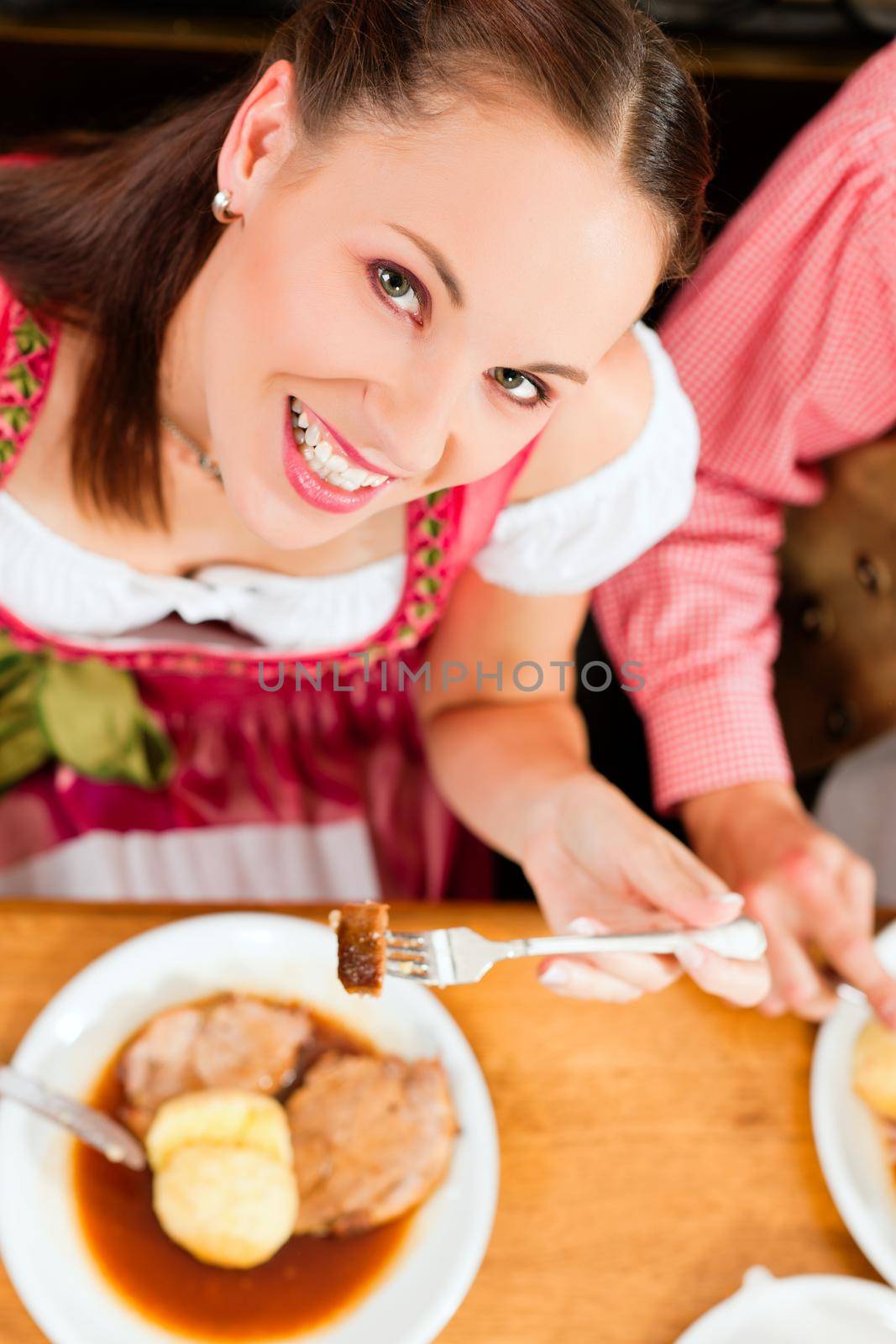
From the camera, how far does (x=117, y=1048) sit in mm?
935

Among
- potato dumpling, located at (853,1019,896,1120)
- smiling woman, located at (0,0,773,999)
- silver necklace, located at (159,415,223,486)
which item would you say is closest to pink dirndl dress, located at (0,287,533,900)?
smiling woman, located at (0,0,773,999)

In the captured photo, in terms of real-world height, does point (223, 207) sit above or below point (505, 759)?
above

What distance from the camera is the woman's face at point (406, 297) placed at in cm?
67

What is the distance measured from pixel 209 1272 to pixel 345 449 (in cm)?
67

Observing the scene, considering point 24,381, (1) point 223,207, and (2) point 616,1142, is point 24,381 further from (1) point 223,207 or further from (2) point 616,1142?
(2) point 616,1142

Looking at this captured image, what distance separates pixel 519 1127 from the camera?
96 cm

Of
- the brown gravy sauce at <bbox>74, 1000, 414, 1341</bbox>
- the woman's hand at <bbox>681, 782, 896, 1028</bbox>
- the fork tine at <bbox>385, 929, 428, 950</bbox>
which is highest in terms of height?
Result: the fork tine at <bbox>385, 929, 428, 950</bbox>

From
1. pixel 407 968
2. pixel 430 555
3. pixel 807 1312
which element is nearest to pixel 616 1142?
pixel 807 1312

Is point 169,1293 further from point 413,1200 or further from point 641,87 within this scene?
point 641,87

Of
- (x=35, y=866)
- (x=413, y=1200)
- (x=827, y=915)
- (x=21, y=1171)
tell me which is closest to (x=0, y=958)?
(x=21, y=1171)

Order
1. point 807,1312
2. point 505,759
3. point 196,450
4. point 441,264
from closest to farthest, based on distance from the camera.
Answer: point 441,264, point 807,1312, point 196,450, point 505,759

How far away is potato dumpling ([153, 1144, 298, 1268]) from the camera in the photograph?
0.85 metres

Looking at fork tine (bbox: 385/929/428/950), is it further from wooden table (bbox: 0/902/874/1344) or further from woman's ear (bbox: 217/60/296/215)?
woman's ear (bbox: 217/60/296/215)

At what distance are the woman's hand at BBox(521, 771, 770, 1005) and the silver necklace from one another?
0.47 metres
